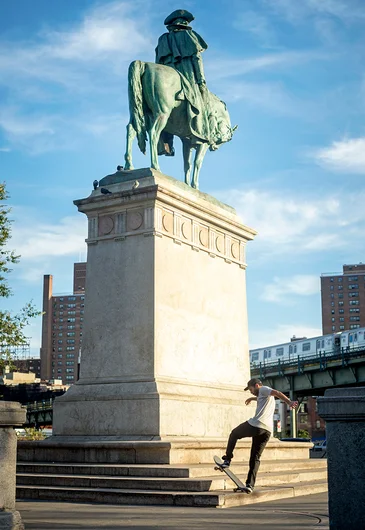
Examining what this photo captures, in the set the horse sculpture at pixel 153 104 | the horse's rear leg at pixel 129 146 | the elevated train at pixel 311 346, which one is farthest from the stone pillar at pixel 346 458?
the elevated train at pixel 311 346

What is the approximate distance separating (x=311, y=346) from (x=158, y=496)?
75.9 meters

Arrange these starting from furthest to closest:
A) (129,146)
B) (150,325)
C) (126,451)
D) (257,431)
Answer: (129,146)
(150,325)
(126,451)
(257,431)

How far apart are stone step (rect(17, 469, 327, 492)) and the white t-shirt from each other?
1146 mm

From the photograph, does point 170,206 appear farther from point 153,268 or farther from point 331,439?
point 331,439

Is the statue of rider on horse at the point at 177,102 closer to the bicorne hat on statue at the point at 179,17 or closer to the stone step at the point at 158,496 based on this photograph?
the bicorne hat on statue at the point at 179,17

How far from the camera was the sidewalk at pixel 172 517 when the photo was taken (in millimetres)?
8711

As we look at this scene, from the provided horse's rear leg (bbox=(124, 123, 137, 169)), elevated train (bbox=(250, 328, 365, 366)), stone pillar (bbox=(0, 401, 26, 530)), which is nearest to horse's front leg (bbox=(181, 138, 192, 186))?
horse's rear leg (bbox=(124, 123, 137, 169))

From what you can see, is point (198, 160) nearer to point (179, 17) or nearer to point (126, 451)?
point (179, 17)

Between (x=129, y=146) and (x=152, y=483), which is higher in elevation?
(x=129, y=146)

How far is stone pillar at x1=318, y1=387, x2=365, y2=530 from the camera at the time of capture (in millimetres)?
6781

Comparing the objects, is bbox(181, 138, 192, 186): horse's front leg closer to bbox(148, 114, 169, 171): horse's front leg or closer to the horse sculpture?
the horse sculpture

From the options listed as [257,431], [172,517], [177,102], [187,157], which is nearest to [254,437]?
[257,431]

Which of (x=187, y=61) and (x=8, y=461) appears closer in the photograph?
(x=8, y=461)

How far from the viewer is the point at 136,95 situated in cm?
1892
